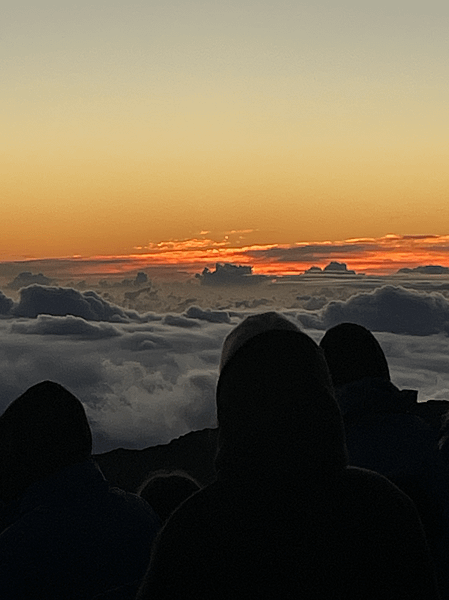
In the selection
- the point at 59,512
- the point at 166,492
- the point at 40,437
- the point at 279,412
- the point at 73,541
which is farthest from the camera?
the point at 166,492

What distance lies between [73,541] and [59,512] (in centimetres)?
25

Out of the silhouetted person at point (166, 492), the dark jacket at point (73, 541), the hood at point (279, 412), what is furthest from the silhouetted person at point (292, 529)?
the silhouetted person at point (166, 492)

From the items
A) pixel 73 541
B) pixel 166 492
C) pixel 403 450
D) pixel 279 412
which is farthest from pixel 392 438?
pixel 279 412

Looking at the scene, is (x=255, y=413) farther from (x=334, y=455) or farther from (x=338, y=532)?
(x=338, y=532)

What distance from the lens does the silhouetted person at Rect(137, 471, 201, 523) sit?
7172 mm

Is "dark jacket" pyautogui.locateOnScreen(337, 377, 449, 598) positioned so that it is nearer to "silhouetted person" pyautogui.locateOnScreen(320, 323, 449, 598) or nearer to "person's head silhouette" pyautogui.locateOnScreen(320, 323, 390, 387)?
"silhouetted person" pyautogui.locateOnScreen(320, 323, 449, 598)

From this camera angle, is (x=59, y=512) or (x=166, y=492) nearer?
(x=59, y=512)

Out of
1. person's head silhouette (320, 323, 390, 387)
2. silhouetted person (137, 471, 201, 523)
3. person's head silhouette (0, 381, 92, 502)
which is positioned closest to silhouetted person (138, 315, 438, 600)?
person's head silhouette (0, 381, 92, 502)

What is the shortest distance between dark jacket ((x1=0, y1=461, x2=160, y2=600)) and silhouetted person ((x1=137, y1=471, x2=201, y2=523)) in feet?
6.82

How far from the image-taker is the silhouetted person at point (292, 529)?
281 cm

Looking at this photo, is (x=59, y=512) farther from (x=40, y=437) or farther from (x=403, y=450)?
(x=403, y=450)

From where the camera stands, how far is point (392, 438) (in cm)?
597

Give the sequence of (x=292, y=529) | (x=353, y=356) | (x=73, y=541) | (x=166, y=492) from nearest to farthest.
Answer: (x=292, y=529), (x=73, y=541), (x=353, y=356), (x=166, y=492)

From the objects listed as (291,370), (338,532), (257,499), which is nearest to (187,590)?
(257,499)
